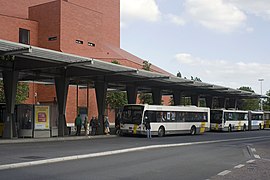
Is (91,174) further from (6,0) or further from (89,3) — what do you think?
(89,3)

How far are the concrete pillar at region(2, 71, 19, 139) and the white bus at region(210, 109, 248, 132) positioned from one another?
86.1 feet

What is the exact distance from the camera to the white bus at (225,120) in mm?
47800

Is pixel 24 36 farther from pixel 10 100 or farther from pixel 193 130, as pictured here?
pixel 10 100

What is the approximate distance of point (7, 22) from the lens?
→ 57.2 m

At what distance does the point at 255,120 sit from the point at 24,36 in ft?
114

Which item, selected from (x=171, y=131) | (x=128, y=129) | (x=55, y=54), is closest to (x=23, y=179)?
(x=55, y=54)

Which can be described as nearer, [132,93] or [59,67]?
[59,67]

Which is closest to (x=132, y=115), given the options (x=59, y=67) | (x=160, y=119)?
(x=160, y=119)

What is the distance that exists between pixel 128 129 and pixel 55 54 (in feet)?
38.9

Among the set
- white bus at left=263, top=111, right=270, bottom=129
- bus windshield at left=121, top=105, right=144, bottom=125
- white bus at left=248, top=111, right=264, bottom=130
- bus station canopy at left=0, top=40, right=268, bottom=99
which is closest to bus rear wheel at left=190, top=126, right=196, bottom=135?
bus station canopy at left=0, top=40, right=268, bottom=99

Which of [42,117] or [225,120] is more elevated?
[42,117]

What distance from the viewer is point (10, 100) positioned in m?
28.5

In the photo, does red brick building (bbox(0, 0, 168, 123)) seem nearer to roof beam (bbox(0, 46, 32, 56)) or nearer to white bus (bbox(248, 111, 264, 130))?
white bus (bbox(248, 111, 264, 130))

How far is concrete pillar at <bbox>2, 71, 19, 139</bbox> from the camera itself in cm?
2808
